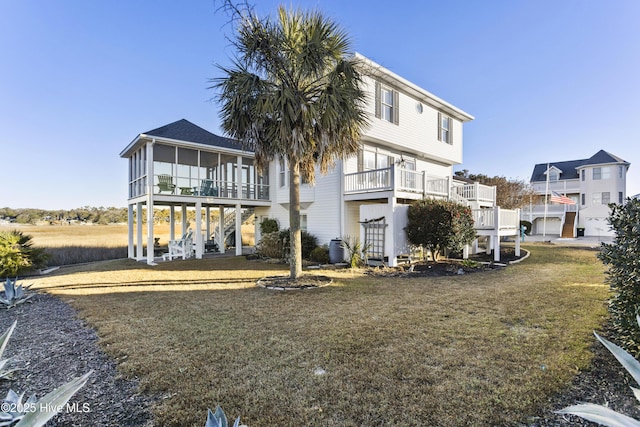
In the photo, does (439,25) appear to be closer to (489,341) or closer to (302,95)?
(302,95)

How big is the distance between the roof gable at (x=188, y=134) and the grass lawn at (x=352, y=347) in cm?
818

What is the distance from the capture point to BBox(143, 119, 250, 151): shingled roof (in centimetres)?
1405

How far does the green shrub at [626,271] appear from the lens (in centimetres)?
346

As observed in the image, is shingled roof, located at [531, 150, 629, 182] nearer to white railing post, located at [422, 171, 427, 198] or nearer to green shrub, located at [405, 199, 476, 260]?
white railing post, located at [422, 171, 427, 198]

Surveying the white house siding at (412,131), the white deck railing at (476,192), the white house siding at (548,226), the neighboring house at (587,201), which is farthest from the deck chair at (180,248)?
the white house siding at (548,226)

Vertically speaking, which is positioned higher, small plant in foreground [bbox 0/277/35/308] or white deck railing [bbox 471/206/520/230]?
white deck railing [bbox 471/206/520/230]

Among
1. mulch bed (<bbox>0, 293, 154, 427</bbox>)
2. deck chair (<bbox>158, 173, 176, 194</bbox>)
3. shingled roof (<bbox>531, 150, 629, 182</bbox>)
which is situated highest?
shingled roof (<bbox>531, 150, 629, 182</bbox>)

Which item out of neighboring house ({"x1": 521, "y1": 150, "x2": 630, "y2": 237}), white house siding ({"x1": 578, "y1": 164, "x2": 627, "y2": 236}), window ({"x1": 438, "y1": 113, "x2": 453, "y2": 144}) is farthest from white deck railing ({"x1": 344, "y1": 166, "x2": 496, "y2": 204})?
white house siding ({"x1": 578, "y1": 164, "x2": 627, "y2": 236})

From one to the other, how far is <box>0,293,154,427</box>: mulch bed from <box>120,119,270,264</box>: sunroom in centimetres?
859

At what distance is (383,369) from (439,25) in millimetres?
13802

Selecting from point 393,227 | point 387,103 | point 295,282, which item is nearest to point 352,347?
point 295,282

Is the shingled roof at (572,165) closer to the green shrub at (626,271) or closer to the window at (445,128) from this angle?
the window at (445,128)

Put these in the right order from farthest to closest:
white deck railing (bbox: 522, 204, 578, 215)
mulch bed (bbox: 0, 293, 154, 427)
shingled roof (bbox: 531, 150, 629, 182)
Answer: shingled roof (bbox: 531, 150, 629, 182) → white deck railing (bbox: 522, 204, 578, 215) → mulch bed (bbox: 0, 293, 154, 427)

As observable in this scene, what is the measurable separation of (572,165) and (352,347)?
47.4 metres
